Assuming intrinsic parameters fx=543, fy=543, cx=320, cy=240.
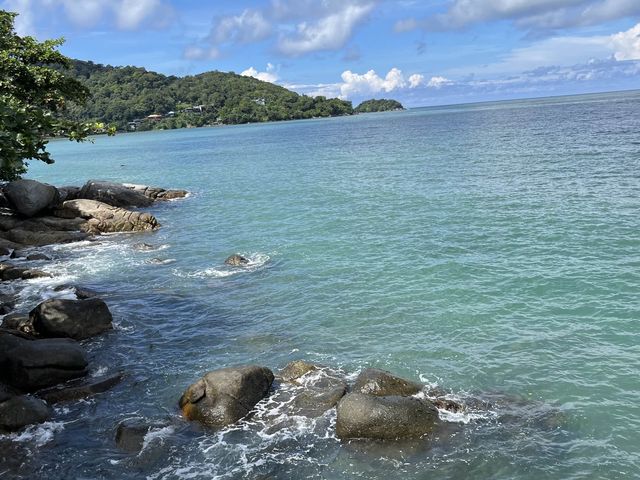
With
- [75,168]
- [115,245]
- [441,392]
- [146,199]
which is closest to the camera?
[441,392]

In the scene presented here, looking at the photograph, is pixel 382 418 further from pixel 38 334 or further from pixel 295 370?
pixel 38 334

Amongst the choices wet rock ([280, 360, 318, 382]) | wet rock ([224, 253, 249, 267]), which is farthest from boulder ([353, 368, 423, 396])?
wet rock ([224, 253, 249, 267])

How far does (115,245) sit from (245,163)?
49508 mm

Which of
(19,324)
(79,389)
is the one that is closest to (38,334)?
(19,324)

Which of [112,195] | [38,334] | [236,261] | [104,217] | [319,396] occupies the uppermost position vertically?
[112,195]

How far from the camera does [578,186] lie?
3881 centimetres

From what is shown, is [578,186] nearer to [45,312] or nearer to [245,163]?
[45,312]

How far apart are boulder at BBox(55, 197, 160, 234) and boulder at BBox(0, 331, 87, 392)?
21478 millimetres

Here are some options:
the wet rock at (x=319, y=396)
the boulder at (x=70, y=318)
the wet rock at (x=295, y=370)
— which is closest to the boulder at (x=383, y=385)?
the wet rock at (x=319, y=396)

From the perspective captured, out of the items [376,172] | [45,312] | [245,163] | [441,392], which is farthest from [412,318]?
[245,163]

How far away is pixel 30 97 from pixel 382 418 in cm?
2149

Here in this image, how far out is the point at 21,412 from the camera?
1346cm

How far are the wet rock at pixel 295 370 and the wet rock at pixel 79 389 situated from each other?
4.87 meters

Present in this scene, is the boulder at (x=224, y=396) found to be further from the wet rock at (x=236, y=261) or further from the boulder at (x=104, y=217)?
the boulder at (x=104, y=217)
